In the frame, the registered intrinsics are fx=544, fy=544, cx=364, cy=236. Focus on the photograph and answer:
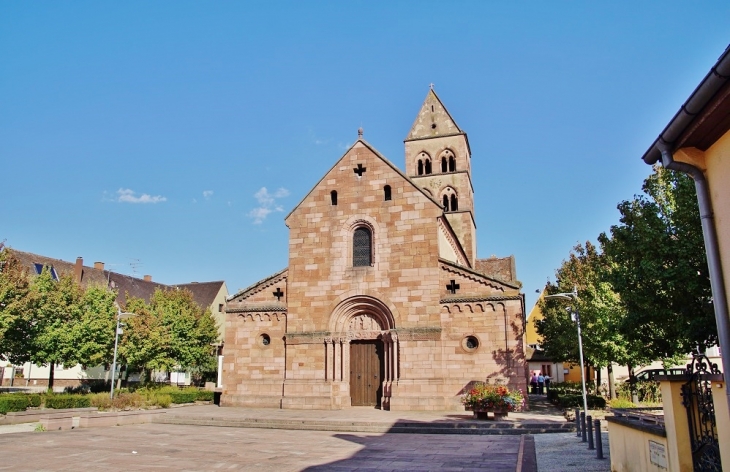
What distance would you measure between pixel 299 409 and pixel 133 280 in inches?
1827

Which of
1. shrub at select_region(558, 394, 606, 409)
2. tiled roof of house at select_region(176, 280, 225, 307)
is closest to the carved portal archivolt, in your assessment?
shrub at select_region(558, 394, 606, 409)

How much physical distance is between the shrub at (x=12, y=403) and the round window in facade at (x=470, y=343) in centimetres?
2124

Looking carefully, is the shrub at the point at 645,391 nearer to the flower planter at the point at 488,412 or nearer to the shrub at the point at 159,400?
the flower planter at the point at 488,412

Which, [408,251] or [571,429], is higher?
[408,251]

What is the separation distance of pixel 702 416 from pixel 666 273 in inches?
329

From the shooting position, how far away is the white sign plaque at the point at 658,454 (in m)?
7.95

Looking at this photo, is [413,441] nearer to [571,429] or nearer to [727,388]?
[571,429]

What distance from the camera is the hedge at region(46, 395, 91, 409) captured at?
2781 cm

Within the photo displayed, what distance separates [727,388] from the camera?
6.50m

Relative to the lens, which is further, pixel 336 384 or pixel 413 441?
pixel 336 384

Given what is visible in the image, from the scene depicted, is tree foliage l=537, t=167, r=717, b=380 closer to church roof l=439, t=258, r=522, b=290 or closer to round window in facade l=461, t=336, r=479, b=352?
church roof l=439, t=258, r=522, b=290


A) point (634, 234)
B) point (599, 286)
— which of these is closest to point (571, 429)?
point (634, 234)

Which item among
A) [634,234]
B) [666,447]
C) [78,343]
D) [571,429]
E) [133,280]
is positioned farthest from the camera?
[133,280]

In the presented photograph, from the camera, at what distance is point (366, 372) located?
2923cm
